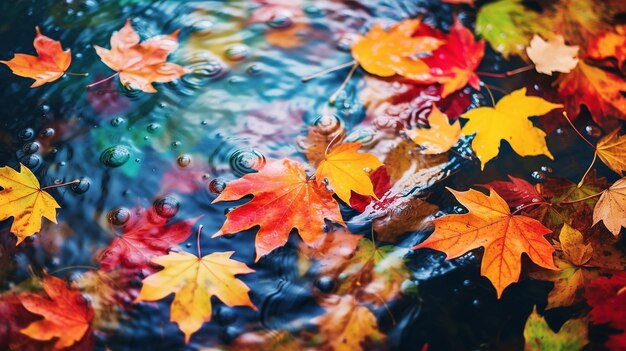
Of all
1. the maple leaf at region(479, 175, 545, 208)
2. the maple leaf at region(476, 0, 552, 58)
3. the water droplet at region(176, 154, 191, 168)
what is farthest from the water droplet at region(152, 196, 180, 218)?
the maple leaf at region(476, 0, 552, 58)

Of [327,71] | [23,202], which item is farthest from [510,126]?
[23,202]

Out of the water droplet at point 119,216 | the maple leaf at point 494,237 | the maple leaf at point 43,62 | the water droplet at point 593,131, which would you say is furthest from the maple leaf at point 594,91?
the maple leaf at point 43,62

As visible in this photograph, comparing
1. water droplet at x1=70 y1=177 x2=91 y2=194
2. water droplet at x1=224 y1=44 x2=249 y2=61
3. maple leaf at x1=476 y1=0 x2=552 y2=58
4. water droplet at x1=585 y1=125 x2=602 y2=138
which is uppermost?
maple leaf at x1=476 y1=0 x2=552 y2=58

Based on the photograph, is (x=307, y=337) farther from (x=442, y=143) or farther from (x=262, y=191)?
(x=442, y=143)

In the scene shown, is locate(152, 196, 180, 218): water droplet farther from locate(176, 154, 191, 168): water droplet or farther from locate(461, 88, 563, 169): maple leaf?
locate(461, 88, 563, 169): maple leaf

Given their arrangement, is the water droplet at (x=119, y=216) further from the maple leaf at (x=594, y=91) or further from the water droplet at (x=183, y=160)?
the maple leaf at (x=594, y=91)
